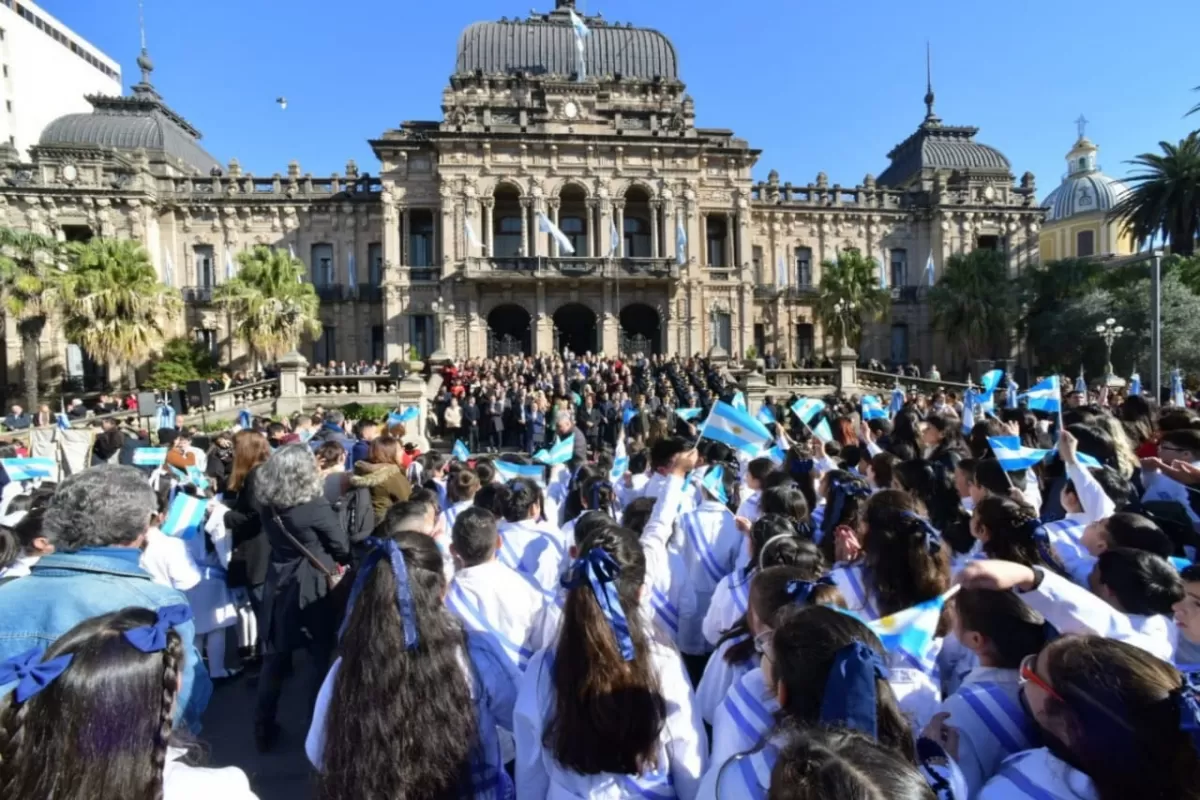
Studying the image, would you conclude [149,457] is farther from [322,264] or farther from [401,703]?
[322,264]

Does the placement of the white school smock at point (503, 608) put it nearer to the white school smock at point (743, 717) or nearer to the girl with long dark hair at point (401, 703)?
the girl with long dark hair at point (401, 703)

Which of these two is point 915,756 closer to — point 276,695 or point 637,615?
point 637,615

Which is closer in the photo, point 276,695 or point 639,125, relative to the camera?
point 276,695

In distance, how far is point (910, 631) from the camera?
319 cm

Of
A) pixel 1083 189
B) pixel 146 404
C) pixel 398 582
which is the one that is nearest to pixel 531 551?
pixel 398 582

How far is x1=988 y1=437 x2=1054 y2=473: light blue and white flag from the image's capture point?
632 cm

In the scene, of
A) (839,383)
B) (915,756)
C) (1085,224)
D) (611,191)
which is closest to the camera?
(915,756)

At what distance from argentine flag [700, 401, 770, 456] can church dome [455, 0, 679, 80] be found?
39.9 m

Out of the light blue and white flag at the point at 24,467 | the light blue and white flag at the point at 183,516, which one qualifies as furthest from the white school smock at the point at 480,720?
the light blue and white flag at the point at 24,467

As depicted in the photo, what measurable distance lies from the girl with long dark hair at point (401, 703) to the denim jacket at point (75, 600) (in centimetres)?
56

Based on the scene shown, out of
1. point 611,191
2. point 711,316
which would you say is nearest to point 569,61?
point 611,191

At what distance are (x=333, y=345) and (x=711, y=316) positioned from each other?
2102 cm

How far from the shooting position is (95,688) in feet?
6.49

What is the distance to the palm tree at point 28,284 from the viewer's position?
29109 millimetres
